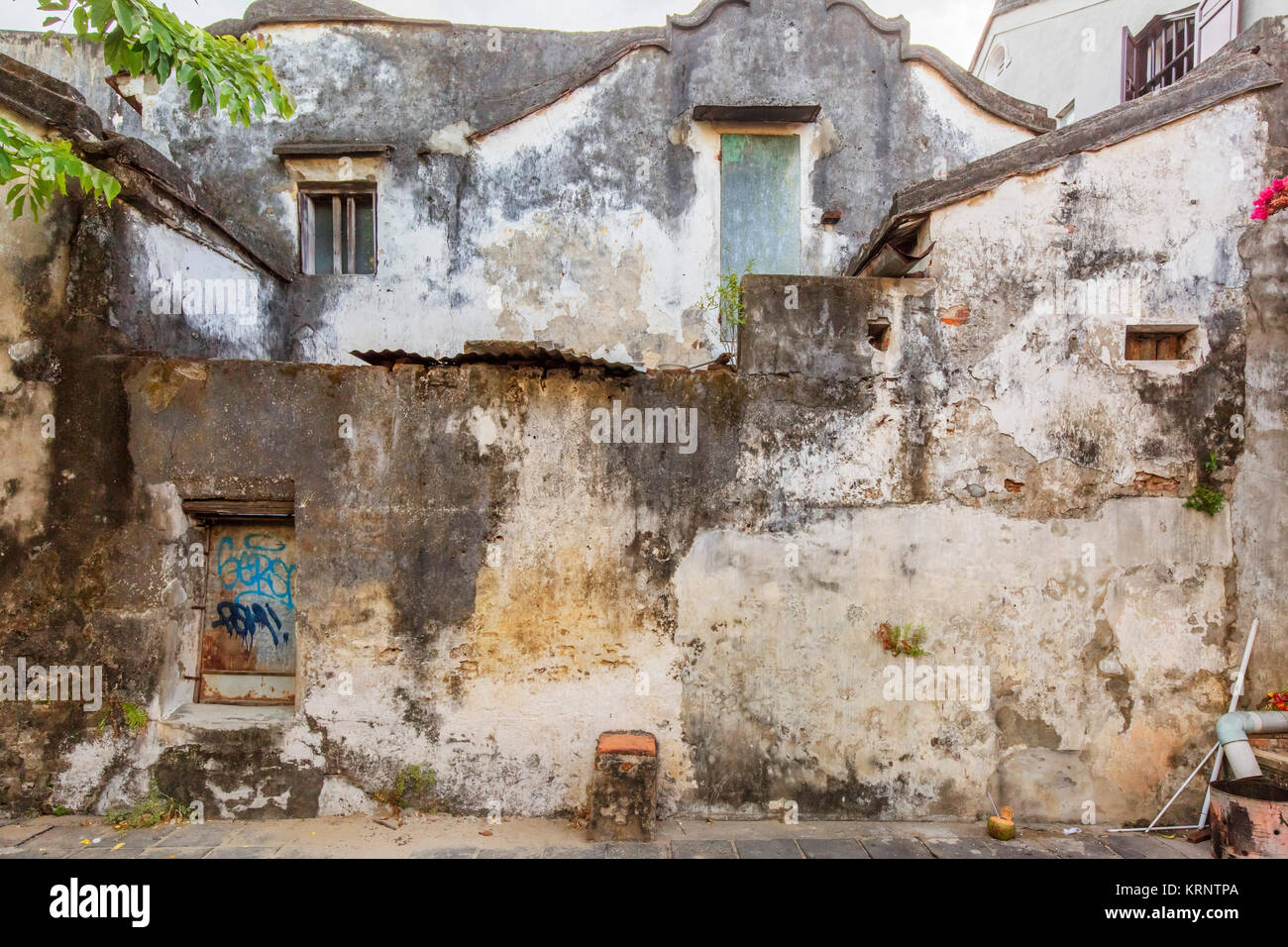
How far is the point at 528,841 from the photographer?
509 centimetres

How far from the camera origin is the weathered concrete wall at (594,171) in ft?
29.0

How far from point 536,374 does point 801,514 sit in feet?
7.07

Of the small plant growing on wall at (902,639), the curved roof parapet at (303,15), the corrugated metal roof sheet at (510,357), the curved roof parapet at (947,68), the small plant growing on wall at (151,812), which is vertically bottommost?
the small plant growing on wall at (151,812)

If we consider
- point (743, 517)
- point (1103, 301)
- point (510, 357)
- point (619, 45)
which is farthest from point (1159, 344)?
point (619, 45)

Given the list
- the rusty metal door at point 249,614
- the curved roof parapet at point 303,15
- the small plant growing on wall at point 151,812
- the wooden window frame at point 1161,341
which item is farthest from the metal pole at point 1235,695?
the curved roof parapet at point 303,15

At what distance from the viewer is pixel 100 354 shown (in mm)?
5379

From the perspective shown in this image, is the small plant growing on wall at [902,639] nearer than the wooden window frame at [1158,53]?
Yes

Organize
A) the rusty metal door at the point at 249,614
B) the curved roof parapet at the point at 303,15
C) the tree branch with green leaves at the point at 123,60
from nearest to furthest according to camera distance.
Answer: the tree branch with green leaves at the point at 123,60, the rusty metal door at the point at 249,614, the curved roof parapet at the point at 303,15

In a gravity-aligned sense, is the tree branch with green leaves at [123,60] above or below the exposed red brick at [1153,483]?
above

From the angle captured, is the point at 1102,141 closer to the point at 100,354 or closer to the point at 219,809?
the point at 100,354

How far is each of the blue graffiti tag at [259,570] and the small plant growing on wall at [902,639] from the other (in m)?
4.36

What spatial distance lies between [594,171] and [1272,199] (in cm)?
630

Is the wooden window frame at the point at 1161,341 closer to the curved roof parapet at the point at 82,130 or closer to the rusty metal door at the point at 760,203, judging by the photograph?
the rusty metal door at the point at 760,203

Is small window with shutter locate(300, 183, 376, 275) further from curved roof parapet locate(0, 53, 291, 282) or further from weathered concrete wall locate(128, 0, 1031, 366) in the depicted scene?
curved roof parapet locate(0, 53, 291, 282)
